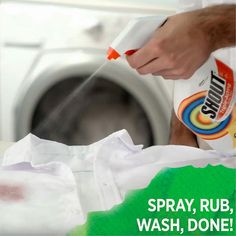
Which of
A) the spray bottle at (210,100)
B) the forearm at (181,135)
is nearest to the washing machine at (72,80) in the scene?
the forearm at (181,135)

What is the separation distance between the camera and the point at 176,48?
19.9 inches

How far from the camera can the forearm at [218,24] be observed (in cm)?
51

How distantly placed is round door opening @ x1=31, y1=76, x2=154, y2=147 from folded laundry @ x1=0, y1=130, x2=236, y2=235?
0.45 m

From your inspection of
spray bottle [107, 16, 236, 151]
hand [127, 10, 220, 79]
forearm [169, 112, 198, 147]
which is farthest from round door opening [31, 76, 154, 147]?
hand [127, 10, 220, 79]

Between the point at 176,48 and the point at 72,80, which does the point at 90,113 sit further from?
the point at 176,48

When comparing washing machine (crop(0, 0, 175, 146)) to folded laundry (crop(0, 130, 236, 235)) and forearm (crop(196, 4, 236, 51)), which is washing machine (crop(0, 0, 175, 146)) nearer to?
folded laundry (crop(0, 130, 236, 235))

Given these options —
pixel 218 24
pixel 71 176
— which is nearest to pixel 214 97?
pixel 218 24

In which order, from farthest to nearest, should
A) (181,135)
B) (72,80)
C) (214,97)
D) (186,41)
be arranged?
(72,80)
(181,135)
(214,97)
(186,41)

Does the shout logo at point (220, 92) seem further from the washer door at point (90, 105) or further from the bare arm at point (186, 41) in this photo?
the washer door at point (90, 105)

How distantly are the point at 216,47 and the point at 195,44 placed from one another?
32 mm

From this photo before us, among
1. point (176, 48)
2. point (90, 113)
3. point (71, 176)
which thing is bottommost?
point (71, 176)

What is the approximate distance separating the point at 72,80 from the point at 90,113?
10 centimetres

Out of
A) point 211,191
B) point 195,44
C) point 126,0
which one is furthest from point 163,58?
point 126,0

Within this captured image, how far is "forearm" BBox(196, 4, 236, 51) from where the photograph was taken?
20.2 inches
